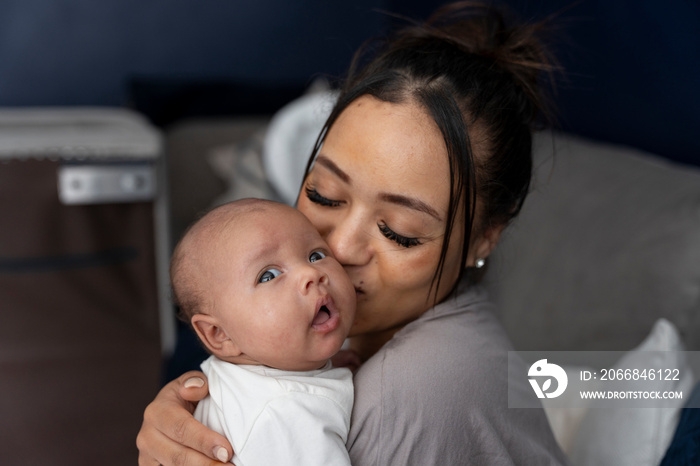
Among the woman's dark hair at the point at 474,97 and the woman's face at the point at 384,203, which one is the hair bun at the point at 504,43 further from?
the woman's face at the point at 384,203

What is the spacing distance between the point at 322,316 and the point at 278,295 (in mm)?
73

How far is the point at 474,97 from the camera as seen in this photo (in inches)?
40.0

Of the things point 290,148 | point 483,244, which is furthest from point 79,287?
point 483,244

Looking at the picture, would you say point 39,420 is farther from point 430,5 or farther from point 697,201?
point 430,5

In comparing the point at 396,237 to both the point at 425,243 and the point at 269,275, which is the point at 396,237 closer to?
the point at 425,243

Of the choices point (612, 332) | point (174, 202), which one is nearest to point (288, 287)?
point (612, 332)

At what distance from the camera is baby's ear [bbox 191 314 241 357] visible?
3.02ft

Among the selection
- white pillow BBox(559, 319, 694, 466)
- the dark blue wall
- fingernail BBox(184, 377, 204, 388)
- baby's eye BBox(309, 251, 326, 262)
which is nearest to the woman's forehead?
baby's eye BBox(309, 251, 326, 262)

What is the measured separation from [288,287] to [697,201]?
114 cm

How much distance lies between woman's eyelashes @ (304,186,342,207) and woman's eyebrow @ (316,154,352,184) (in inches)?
2.0

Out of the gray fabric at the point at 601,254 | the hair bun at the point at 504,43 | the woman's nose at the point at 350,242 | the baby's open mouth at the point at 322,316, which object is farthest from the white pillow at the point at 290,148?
the baby's open mouth at the point at 322,316

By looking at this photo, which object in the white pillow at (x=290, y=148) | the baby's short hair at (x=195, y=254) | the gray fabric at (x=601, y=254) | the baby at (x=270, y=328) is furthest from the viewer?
the white pillow at (x=290, y=148)

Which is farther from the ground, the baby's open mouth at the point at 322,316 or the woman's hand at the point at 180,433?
the baby's open mouth at the point at 322,316

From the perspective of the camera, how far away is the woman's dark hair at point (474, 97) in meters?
0.98
